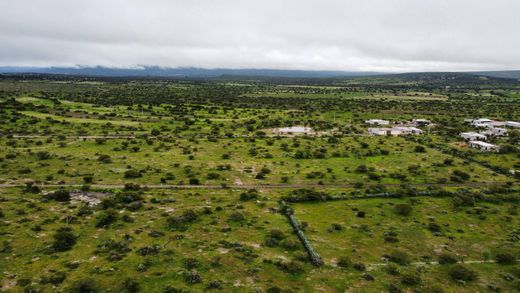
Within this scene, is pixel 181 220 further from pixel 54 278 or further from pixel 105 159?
pixel 105 159

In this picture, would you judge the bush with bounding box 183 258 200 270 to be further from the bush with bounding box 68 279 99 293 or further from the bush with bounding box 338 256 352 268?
the bush with bounding box 338 256 352 268

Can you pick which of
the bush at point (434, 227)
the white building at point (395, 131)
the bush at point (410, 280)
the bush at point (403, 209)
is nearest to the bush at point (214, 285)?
the bush at point (410, 280)

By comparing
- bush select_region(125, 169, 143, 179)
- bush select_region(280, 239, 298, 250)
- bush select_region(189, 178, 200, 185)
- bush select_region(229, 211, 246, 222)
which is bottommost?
bush select_region(280, 239, 298, 250)

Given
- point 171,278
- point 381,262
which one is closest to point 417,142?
point 381,262

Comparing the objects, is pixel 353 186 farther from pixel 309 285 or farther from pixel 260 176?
pixel 309 285

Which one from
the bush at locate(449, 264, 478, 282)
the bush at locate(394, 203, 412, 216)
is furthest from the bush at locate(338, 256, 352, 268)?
the bush at locate(394, 203, 412, 216)

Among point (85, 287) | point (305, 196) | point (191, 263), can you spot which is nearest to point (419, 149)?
point (305, 196)
